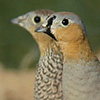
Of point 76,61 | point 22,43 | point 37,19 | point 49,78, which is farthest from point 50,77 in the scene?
point 22,43

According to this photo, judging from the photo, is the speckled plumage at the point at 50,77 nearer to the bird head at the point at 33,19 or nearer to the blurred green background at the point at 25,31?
the bird head at the point at 33,19

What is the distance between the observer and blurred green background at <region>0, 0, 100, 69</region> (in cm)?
1044

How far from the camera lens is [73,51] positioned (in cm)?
448

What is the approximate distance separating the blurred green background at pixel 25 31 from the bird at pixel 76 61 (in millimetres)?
5533

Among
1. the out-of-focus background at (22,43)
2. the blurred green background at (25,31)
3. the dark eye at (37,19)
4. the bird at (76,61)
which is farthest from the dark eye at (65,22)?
the blurred green background at (25,31)

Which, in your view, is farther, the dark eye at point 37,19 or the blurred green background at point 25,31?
the blurred green background at point 25,31

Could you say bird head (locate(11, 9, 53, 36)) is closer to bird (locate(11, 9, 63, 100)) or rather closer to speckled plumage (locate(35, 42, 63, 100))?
bird (locate(11, 9, 63, 100))

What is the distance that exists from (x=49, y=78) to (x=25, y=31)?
6.00m

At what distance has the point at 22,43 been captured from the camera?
37.6ft

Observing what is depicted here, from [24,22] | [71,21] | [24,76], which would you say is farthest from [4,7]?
[71,21]

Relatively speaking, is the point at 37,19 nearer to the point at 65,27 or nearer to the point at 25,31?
the point at 65,27

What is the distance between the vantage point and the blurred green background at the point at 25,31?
10.4 metres

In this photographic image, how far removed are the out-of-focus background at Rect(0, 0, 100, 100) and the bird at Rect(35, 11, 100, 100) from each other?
5141 millimetres

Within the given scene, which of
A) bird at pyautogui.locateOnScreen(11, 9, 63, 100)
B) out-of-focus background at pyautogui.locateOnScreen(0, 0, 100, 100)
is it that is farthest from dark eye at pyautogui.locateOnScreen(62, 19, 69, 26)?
out-of-focus background at pyautogui.locateOnScreen(0, 0, 100, 100)
